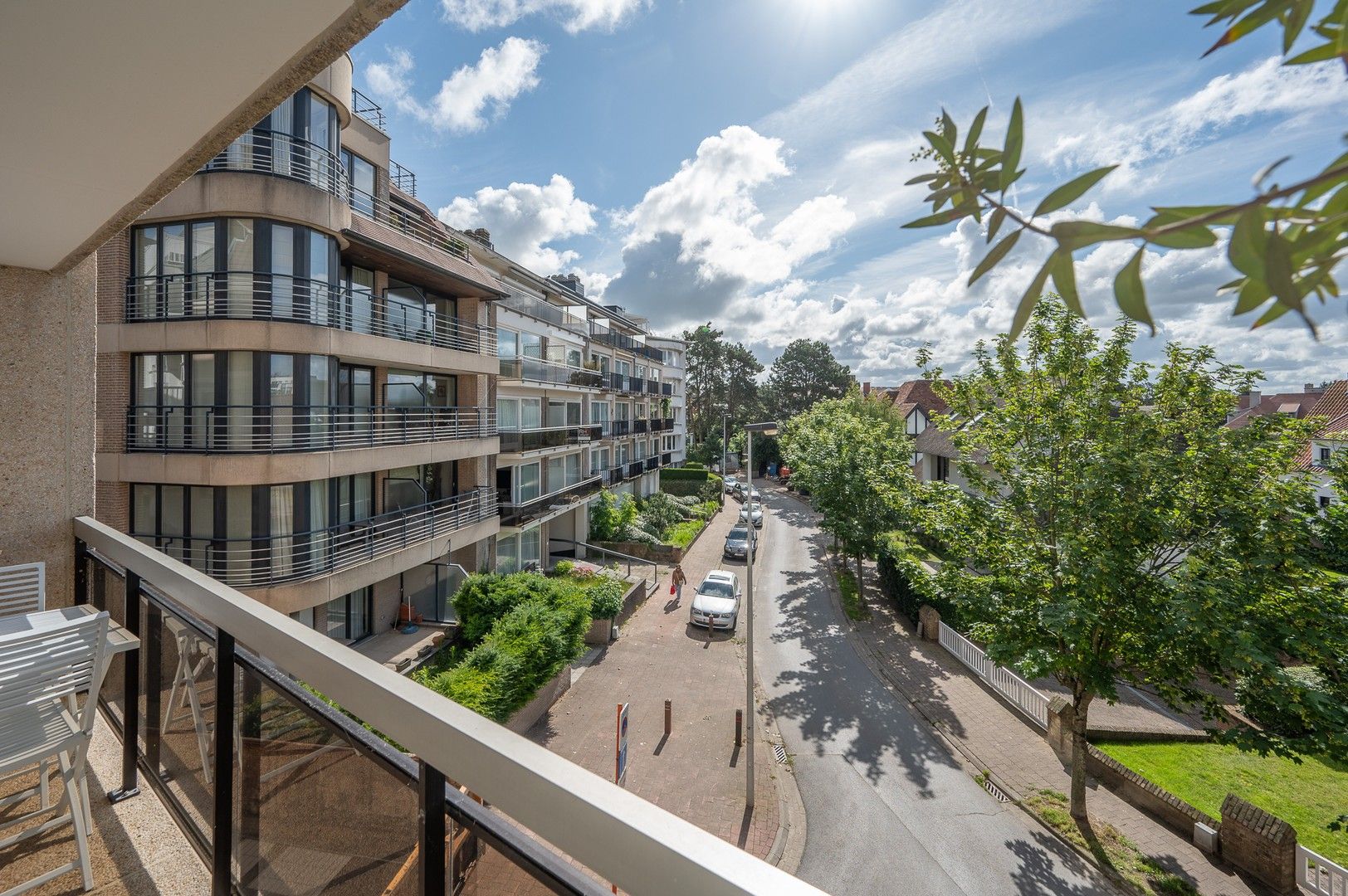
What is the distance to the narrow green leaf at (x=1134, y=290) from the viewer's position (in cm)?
52

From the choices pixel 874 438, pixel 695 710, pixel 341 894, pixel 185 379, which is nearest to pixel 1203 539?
pixel 695 710

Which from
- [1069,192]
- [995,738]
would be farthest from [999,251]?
[995,738]

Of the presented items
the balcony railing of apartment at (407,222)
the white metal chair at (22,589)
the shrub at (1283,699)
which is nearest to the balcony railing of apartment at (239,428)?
the balcony railing of apartment at (407,222)

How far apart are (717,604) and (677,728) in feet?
18.8

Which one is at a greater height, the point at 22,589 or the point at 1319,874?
the point at 22,589

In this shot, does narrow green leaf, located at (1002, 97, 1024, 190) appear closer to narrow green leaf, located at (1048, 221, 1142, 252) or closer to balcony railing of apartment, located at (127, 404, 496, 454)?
narrow green leaf, located at (1048, 221, 1142, 252)

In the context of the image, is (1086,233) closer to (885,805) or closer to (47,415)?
(47,415)

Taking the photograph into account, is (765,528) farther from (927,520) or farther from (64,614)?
(64,614)

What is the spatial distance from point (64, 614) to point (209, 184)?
959 cm

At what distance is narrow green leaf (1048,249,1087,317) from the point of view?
0.52 metres

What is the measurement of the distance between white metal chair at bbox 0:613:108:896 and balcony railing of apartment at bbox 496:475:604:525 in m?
14.8

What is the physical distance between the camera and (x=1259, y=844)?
8180mm

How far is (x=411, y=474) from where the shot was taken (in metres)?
14.3

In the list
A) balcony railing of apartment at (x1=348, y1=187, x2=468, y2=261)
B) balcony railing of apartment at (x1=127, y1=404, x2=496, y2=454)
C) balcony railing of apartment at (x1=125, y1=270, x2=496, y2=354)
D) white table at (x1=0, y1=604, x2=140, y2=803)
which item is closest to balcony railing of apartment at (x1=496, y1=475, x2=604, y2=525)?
balcony railing of apartment at (x1=127, y1=404, x2=496, y2=454)
